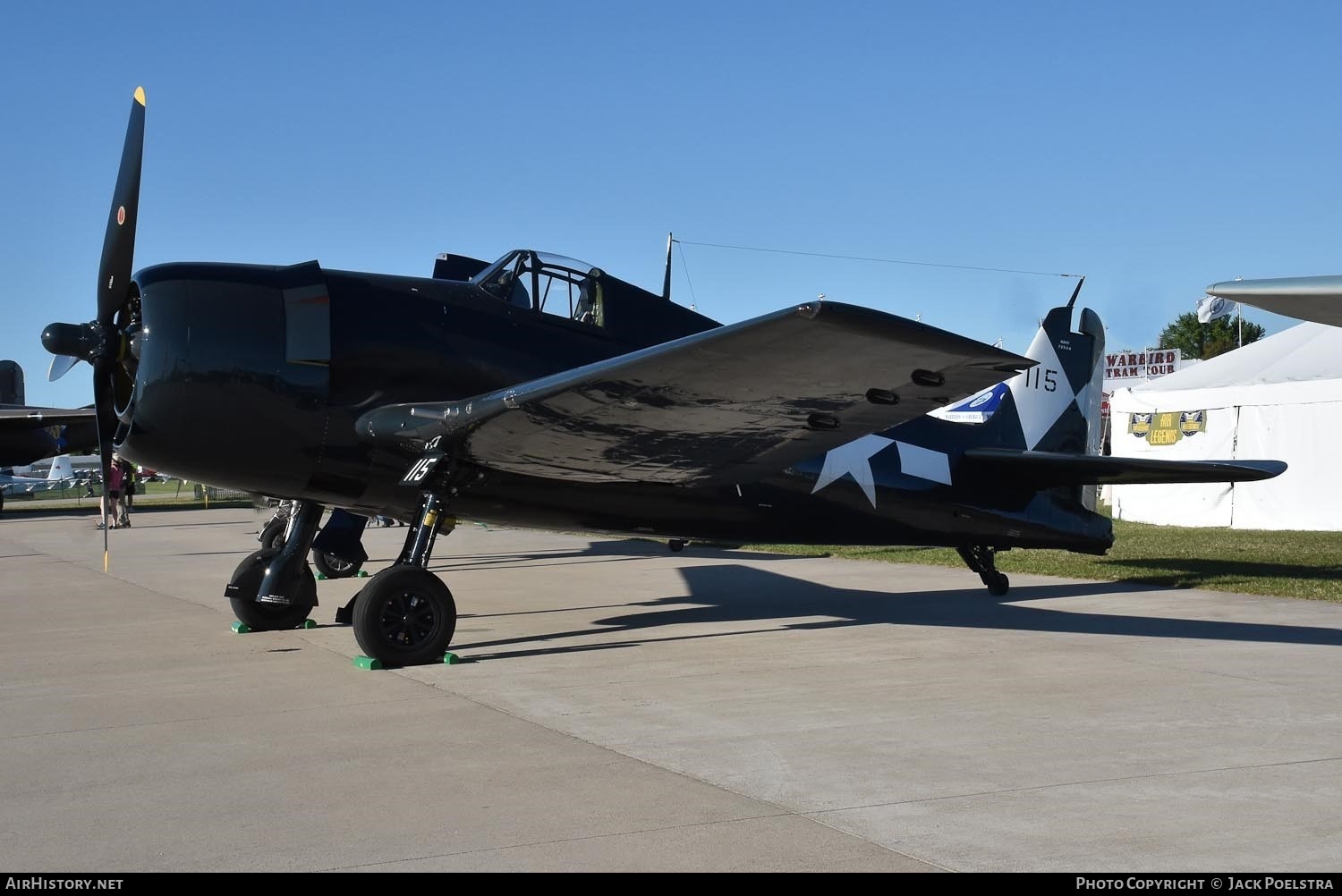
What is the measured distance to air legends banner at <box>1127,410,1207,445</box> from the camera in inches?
930

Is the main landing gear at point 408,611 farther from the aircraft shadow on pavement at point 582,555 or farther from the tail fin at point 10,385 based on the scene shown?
the tail fin at point 10,385

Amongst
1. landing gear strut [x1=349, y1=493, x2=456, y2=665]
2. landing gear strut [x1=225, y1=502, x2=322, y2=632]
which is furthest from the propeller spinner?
landing gear strut [x1=349, y1=493, x2=456, y2=665]

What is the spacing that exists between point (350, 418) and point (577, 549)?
1186 cm

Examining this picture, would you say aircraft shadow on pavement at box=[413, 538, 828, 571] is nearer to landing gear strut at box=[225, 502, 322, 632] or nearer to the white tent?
landing gear strut at box=[225, 502, 322, 632]

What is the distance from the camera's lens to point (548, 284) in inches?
350

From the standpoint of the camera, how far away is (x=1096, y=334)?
1199cm

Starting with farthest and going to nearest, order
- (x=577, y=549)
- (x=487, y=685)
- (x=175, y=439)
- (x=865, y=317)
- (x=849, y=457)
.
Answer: (x=577, y=549) < (x=849, y=457) < (x=175, y=439) < (x=487, y=685) < (x=865, y=317)

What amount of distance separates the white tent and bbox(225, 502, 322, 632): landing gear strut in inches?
674

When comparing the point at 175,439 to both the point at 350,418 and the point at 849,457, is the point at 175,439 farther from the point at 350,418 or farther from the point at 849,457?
the point at 849,457

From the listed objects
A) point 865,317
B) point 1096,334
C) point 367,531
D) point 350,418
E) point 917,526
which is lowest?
point 367,531

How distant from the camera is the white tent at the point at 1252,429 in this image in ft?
69.7

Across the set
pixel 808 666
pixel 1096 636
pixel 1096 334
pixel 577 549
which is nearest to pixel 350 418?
pixel 808 666

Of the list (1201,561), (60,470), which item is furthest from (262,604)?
(60,470)

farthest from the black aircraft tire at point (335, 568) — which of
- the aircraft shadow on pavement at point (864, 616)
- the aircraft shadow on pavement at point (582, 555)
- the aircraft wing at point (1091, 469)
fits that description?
the aircraft wing at point (1091, 469)
